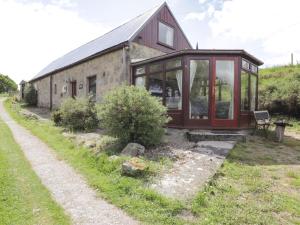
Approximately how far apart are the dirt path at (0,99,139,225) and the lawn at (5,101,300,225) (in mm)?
189

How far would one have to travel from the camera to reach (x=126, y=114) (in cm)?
805

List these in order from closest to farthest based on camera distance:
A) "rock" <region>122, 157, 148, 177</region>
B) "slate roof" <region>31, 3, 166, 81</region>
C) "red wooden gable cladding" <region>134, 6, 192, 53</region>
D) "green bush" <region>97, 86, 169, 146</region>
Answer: "rock" <region>122, 157, 148, 177</region> < "green bush" <region>97, 86, 169, 146</region> < "slate roof" <region>31, 3, 166, 81</region> < "red wooden gable cladding" <region>134, 6, 192, 53</region>

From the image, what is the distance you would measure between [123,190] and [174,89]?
6.22m

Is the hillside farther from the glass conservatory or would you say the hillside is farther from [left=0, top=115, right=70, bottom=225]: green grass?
[left=0, top=115, right=70, bottom=225]: green grass

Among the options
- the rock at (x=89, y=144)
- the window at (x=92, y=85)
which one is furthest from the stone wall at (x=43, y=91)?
the rock at (x=89, y=144)

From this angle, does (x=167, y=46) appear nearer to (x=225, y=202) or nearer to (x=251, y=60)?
(x=251, y=60)

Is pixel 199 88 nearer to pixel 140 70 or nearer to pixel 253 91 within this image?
pixel 253 91

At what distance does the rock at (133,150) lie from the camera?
24.0 ft

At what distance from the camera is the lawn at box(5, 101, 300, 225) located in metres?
4.38

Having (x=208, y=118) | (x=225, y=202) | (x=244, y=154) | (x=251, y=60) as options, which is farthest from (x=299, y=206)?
(x=251, y=60)

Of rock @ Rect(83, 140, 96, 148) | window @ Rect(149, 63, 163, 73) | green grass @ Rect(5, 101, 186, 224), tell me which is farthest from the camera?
window @ Rect(149, 63, 163, 73)

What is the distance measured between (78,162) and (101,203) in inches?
105

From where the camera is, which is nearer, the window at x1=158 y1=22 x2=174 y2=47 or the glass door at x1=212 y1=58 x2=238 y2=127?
the glass door at x1=212 y1=58 x2=238 y2=127

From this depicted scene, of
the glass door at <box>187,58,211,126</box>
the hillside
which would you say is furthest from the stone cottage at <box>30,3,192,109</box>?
the hillside
